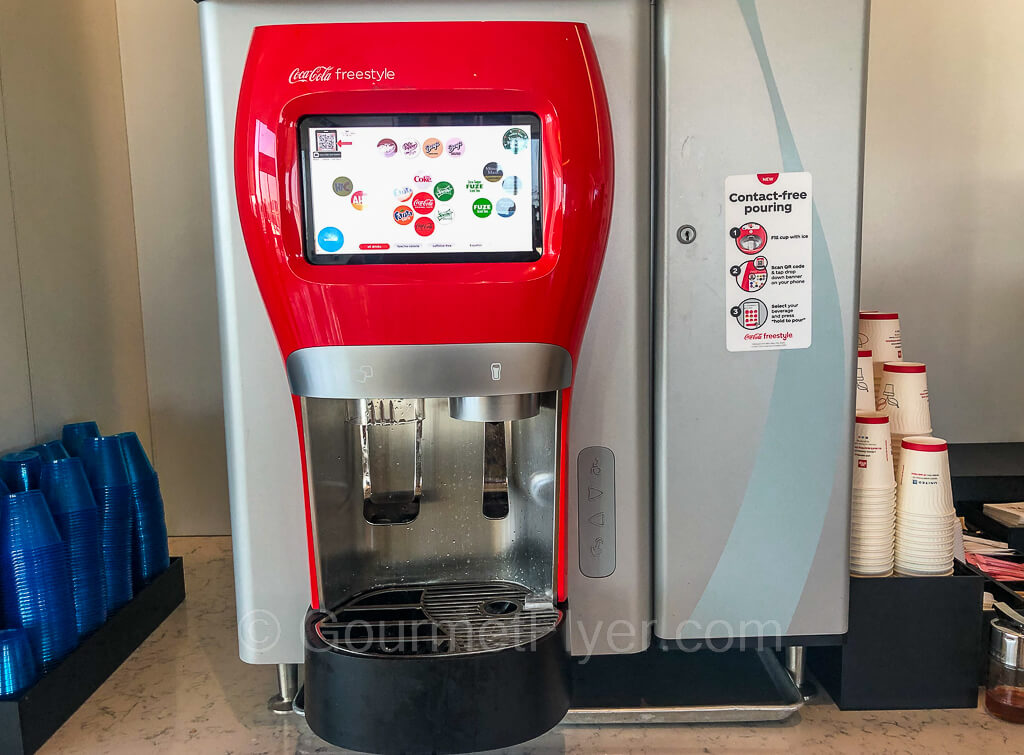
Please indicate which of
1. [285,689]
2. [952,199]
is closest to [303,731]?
[285,689]

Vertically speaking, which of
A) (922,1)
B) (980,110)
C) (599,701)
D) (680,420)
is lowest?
(599,701)

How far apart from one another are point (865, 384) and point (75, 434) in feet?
3.45

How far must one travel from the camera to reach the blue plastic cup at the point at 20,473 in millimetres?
987

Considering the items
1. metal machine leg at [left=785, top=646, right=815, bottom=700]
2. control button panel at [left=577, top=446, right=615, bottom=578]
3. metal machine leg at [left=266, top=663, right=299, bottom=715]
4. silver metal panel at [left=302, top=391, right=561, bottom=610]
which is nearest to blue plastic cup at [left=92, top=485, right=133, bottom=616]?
metal machine leg at [left=266, top=663, right=299, bottom=715]

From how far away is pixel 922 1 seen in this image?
55.1 inches

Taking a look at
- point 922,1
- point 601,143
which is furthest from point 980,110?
point 601,143

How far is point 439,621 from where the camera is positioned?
79 cm

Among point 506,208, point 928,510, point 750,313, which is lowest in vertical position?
point 928,510

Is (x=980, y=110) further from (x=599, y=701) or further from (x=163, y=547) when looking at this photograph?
(x=163, y=547)

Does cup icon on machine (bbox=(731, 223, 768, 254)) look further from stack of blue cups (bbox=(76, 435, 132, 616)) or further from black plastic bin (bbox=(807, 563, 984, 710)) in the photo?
stack of blue cups (bbox=(76, 435, 132, 616))

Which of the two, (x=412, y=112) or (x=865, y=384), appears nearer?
(x=412, y=112)

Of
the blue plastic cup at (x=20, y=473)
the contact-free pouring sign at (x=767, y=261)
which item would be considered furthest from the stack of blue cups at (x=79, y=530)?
the contact-free pouring sign at (x=767, y=261)

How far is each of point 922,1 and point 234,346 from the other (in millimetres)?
1290

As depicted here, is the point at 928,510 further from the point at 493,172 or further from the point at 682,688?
the point at 493,172
